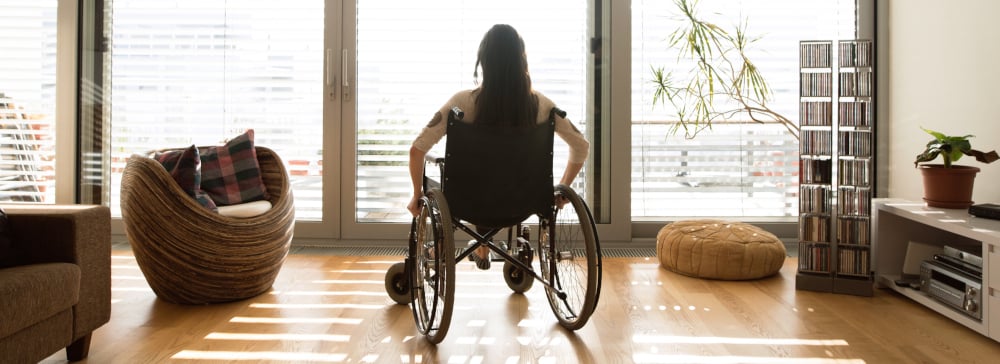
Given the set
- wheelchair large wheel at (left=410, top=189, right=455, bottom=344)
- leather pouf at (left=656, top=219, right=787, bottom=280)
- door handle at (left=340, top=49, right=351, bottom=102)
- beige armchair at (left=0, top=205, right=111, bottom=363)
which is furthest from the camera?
door handle at (left=340, top=49, right=351, bottom=102)

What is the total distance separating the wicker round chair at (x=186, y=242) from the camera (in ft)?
8.39

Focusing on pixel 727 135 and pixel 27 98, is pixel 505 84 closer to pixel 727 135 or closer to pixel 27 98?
pixel 727 135

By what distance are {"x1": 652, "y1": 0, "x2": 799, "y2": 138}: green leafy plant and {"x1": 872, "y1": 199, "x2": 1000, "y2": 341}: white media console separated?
98 centimetres

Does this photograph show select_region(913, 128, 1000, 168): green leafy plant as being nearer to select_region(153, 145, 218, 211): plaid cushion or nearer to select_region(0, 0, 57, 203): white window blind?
select_region(153, 145, 218, 211): plaid cushion

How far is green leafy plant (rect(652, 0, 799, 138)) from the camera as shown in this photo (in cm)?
389

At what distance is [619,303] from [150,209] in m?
1.75

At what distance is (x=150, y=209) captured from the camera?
255cm

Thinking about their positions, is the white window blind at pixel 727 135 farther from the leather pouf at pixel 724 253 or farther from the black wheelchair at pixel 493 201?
the black wheelchair at pixel 493 201

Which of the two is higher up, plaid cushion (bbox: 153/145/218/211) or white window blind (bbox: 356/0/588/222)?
white window blind (bbox: 356/0/588/222)

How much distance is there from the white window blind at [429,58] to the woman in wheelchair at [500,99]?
1827mm

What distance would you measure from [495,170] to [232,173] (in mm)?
1378

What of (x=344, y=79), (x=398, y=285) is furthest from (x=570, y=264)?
(x=344, y=79)

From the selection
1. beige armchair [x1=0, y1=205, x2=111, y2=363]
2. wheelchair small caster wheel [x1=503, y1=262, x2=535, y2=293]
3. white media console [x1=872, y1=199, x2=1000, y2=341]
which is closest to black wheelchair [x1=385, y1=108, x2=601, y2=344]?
wheelchair small caster wheel [x1=503, y1=262, x2=535, y2=293]

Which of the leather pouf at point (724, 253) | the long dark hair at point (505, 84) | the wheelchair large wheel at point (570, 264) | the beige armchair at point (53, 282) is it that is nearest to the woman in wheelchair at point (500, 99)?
the long dark hair at point (505, 84)
